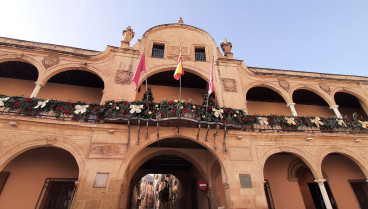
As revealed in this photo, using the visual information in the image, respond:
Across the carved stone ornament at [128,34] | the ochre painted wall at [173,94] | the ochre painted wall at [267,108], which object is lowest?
the ochre painted wall at [267,108]

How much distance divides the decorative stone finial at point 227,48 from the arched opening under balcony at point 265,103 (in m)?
2.95

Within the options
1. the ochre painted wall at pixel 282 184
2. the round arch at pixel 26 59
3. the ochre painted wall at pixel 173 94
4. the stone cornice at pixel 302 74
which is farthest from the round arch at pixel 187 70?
the ochre painted wall at pixel 282 184

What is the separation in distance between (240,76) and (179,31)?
529 centimetres

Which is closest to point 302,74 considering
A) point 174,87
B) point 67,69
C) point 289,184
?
point 289,184

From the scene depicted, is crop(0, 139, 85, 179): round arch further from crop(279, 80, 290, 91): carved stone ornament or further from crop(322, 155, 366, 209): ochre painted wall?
crop(322, 155, 366, 209): ochre painted wall

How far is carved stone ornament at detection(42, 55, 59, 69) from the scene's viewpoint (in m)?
9.12

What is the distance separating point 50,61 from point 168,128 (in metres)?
7.32

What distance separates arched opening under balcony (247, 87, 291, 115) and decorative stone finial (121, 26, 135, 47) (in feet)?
28.9

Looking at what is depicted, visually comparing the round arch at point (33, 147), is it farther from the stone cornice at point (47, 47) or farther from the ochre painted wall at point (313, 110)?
the ochre painted wall at point (313, 110)

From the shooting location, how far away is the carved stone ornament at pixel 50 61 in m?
9.12

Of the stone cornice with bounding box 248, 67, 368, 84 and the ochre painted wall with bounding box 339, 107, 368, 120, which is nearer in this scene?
the stone cornice with bounding box 248, 67, 368, 84

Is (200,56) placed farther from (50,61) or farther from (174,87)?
(50,61)

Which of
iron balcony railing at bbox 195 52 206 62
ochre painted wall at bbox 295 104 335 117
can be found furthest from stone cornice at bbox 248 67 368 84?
iron balcony railing at bbox 195 52 206 62

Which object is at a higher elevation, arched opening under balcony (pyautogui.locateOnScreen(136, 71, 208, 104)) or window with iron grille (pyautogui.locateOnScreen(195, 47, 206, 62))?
window with iron grille (pyautogui.locateOnScreen(195, 47, 206, 62))
